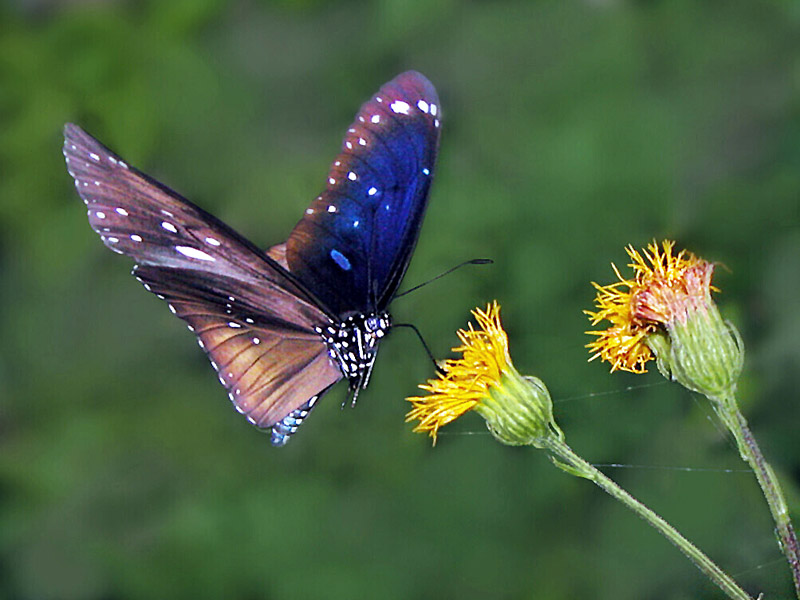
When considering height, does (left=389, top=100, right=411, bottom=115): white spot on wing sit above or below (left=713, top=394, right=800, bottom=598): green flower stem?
above

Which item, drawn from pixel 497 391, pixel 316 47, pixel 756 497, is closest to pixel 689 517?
pixel 756 497

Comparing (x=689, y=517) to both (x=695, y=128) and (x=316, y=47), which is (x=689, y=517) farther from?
(x=316, y=47)

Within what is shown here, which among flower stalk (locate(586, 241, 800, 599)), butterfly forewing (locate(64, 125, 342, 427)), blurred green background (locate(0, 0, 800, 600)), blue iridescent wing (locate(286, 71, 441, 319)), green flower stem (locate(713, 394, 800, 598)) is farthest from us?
blurred green background (locate(0, 0, 800, 600))

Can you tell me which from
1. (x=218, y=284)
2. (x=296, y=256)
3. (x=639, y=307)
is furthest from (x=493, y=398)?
(x=218, y=284)

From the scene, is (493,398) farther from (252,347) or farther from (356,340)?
(252,347)

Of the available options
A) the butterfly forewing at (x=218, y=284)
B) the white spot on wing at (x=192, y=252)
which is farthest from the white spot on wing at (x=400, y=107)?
the white spot on wing at (x=192, y=252)

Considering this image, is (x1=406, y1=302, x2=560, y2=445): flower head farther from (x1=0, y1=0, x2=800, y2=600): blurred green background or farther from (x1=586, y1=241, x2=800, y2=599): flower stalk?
(x1=0, y1=0, x2=800, y2=600): blurred green background

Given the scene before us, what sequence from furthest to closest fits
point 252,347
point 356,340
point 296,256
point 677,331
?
point 252,347 < point 356,340 < point 296,256 < point 677,331

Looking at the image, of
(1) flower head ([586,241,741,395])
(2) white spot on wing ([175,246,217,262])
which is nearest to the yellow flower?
(1) flower head ([586,241,741,395])
